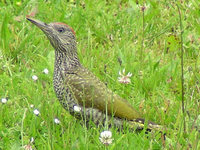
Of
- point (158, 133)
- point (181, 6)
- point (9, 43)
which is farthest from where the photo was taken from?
point (181, 6)

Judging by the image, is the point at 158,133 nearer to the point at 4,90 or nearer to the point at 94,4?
the point at 4,90

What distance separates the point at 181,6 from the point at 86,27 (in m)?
1.35

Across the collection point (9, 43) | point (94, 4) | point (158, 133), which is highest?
point (94, 4)

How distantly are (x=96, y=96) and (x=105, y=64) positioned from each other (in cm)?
46

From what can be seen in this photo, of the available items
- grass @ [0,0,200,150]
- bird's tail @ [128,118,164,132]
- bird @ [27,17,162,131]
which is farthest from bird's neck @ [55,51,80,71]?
bird's tail @ [128,118,164,132]

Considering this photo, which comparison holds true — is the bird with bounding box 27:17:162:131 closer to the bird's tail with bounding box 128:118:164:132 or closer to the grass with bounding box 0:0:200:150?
the bird's tail with bounding box 128:118:164:132

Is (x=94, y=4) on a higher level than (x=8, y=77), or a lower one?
higher

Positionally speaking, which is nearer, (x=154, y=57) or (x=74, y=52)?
(x=74, y=52)

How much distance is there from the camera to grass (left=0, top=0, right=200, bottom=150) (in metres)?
4.23

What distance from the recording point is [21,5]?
6766 mm

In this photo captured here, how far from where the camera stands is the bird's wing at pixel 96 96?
458 centimetres

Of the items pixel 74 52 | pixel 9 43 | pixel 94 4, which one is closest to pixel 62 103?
pixel 74 52

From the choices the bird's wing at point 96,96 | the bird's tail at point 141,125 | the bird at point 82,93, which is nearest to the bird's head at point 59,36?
the bird at point 82,93

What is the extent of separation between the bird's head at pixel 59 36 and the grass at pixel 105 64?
1.36ft
